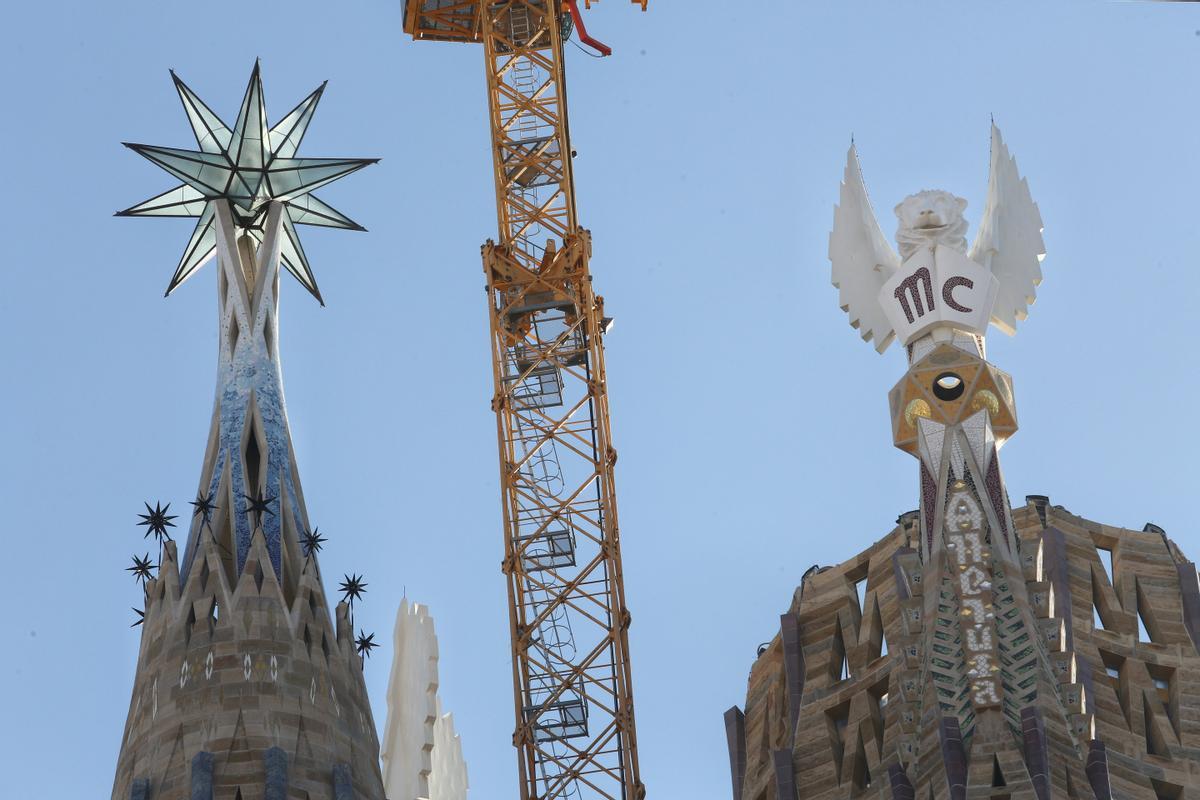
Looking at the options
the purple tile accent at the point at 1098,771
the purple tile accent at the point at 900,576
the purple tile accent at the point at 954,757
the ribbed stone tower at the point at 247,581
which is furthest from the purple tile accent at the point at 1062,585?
the ribbed stone tower at the point at 247,581

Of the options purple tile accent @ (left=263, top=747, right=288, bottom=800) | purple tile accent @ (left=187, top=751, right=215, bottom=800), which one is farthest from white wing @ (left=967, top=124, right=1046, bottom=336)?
purple tile accent @ (left=187, top=751, right=215, bottom=800)

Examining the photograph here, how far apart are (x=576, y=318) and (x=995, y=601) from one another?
1112cm

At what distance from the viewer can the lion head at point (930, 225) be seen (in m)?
40.5

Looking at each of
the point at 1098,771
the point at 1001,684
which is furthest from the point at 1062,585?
the point at 1098,771

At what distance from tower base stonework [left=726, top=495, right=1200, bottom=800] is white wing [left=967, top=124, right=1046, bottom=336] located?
148 inches

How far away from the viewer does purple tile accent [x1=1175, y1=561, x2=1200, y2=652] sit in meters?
39.8

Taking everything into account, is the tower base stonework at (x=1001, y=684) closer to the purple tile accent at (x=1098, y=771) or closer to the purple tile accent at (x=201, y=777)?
the purple tile accent at (x=1098, y=771)

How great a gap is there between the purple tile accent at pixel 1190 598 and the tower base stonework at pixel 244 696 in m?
13.9

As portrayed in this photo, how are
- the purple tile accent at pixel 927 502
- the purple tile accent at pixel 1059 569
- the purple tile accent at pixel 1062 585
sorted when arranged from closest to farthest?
the purple tile accent at pixel 1062 585, the purple tile accent at pixel 927 502, the purple tile accent at pixel 1059 569

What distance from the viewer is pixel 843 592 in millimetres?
42062

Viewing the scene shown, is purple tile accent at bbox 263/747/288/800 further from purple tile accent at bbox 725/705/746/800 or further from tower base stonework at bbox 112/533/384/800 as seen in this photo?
purple tile accent at bbox 725/705/746/800

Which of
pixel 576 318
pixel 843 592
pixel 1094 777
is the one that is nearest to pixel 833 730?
pixel 843 592

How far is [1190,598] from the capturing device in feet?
132

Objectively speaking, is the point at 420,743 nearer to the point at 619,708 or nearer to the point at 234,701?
the point at 619,708
